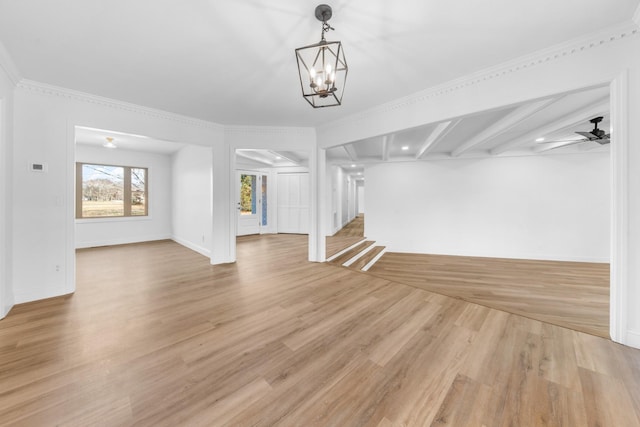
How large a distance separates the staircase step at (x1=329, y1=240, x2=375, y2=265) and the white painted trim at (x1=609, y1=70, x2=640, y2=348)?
3.44 meters

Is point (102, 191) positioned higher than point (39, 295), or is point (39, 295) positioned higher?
point (102, 191)

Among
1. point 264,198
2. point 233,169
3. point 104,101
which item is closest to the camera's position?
point 104,101

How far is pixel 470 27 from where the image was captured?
193 cm

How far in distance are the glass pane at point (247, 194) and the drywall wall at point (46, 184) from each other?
4.41 meters

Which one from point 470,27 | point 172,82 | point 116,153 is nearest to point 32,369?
point 172,82

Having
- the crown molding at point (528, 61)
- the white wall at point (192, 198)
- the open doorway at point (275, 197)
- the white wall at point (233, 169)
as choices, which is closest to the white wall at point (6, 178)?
the white wall at point (233, 169)

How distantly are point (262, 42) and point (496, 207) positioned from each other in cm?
669

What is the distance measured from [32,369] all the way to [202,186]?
399 centimetres

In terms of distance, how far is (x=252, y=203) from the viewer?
7.88 m

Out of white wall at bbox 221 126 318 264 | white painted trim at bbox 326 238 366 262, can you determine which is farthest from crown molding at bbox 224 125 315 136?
white painted trim at bbox 326 238 366 262

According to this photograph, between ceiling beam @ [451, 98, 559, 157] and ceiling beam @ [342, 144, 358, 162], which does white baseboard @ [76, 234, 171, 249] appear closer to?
ceiling beam @ [342, 144, 358, 162]

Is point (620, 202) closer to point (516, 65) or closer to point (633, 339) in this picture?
point (633, 339)

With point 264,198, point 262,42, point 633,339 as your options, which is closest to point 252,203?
point 264,198

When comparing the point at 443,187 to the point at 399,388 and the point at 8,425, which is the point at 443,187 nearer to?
the point at 399,388
